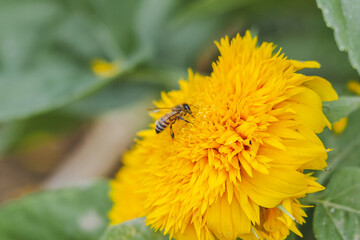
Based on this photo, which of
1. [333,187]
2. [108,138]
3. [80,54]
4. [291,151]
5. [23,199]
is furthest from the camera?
[108,138]

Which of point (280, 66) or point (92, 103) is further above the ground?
point (92, 103)

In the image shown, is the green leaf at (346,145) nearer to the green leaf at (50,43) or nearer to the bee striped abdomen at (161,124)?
the bee striped abdomen at (161,124)

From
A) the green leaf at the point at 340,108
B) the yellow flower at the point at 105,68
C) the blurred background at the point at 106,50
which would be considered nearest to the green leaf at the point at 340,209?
the green leaf at the point at 340,108

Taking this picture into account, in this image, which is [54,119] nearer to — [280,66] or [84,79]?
[84,79]

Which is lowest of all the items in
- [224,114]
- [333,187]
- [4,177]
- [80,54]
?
[333,187]

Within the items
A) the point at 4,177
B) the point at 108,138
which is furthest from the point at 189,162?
the point at 4,177

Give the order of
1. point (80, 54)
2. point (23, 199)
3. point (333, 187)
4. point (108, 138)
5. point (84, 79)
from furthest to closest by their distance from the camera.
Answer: point (108, 138) → point (80, 54) → point (84, 79) → point (23, 199) → point (333, 187)
